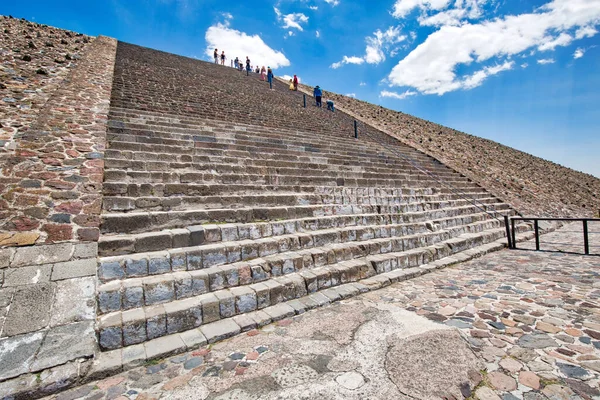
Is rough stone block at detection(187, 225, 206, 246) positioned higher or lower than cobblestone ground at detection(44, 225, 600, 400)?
higher

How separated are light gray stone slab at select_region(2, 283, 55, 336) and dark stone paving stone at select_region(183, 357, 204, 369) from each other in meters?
1.20

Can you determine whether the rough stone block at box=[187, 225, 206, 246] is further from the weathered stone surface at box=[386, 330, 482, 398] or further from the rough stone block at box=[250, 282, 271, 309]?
the weathered stone surface at box=[386, 330, 482, 398]

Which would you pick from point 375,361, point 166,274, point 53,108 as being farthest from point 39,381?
point 53,108

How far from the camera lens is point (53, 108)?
5637 mm

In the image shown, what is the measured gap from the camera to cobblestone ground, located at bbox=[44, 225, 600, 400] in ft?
6.94

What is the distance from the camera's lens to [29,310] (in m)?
2.45

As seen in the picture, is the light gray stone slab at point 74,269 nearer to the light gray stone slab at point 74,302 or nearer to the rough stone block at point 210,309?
the light gray stone slab at point 74,302

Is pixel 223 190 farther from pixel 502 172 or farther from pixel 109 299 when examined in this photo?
pixel 502 172

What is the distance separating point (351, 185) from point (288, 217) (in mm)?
2716

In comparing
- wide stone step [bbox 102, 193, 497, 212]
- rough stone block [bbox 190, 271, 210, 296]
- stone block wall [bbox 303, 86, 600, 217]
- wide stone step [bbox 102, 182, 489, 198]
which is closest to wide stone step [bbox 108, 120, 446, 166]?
wide stone step [bbox 102, 182, 489, 198]

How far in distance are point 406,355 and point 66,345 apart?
282cm

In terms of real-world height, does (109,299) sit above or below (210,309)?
above

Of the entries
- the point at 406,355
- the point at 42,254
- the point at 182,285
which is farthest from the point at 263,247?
the point at 42,254

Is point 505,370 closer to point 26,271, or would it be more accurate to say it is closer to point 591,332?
point 591,332
